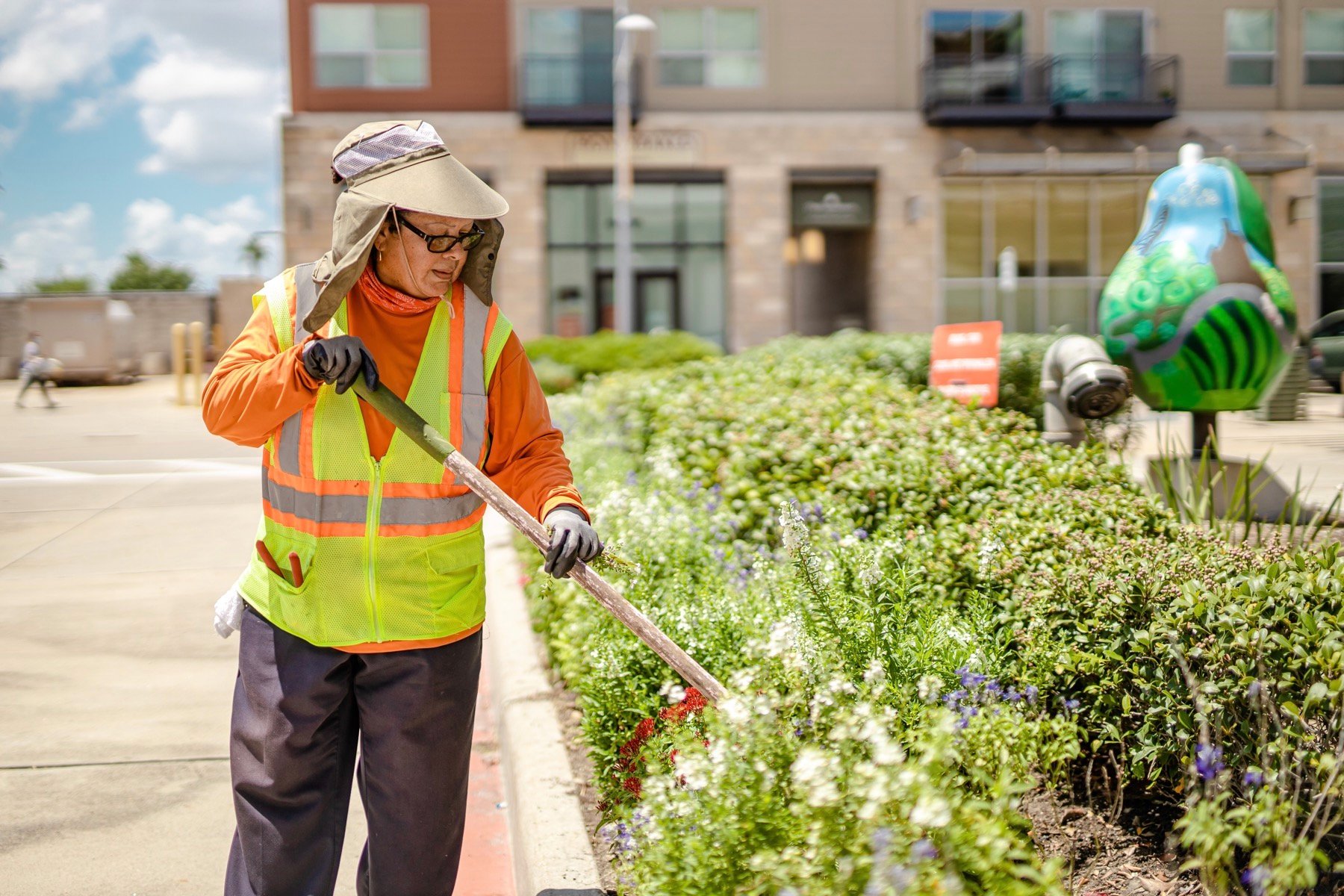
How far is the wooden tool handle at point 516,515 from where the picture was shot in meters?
2.41

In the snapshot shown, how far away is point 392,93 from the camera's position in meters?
24.0

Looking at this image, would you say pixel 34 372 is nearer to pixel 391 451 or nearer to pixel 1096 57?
pixel 391 451

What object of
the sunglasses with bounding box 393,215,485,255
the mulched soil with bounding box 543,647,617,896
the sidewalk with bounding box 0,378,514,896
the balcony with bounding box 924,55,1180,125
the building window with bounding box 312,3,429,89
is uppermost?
the building window with bounding box 312,3,429,89

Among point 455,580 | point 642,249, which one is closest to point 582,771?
point 455,580

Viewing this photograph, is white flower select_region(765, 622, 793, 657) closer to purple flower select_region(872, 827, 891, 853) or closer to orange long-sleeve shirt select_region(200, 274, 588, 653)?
orange long-sleeve shirt select_region(200, 274, 588, 653)

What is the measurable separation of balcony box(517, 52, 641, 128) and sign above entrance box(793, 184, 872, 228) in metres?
3.91

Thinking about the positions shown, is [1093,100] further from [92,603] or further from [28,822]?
[28,822]

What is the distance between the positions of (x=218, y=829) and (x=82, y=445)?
781cm

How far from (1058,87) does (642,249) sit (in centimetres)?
937

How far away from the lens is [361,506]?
2.53 m

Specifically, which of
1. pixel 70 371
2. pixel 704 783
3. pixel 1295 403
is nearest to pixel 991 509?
pixel 704 783

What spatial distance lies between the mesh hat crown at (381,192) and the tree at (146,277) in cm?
7586

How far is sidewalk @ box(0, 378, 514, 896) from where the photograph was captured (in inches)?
141

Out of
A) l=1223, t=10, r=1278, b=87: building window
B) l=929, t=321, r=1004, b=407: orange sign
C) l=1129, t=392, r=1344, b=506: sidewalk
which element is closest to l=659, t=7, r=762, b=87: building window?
l=1223, t=10, r=1278, b=87: building window
